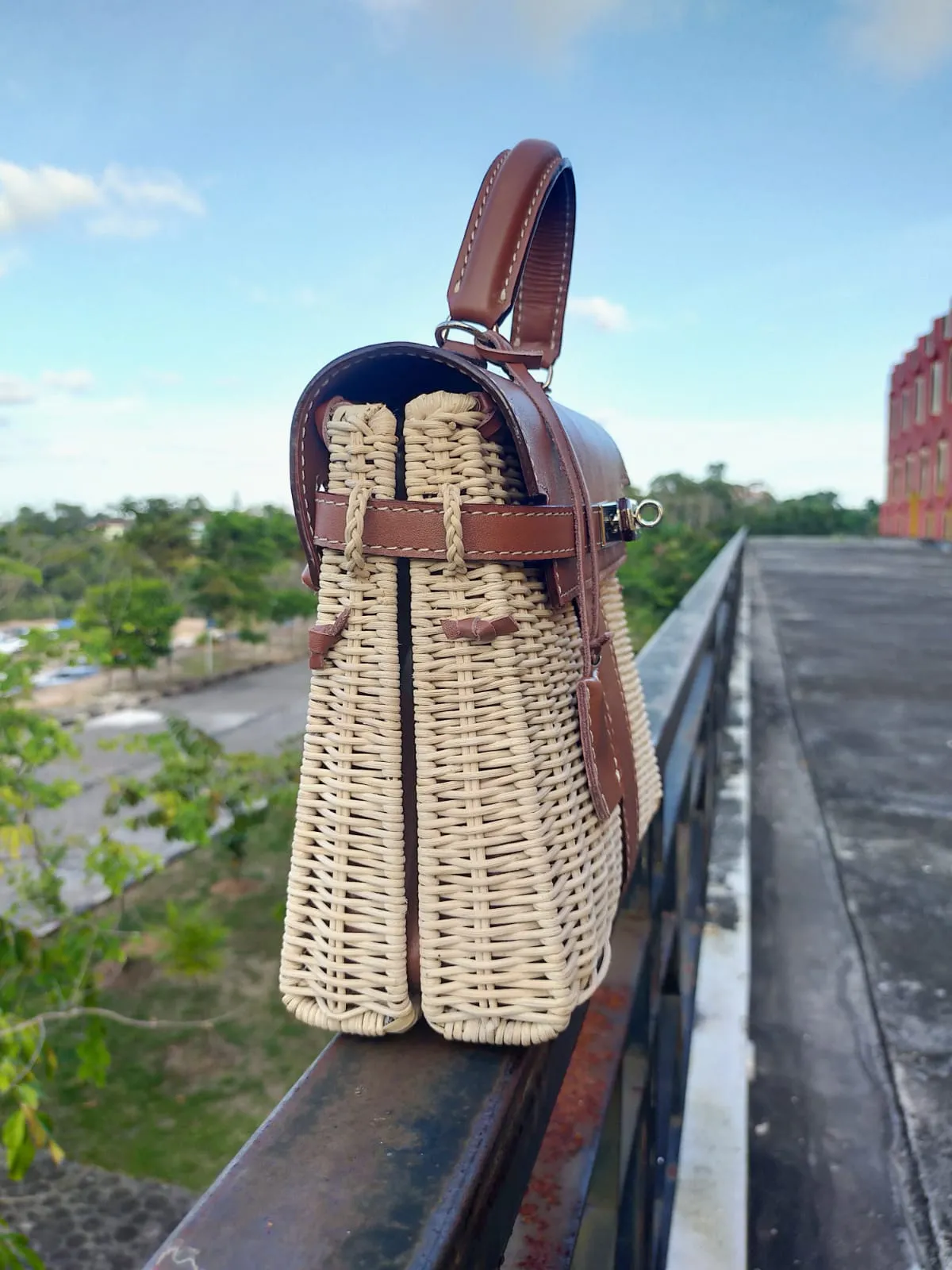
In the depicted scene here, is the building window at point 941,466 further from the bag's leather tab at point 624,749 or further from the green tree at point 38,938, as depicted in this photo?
the bag's leather tab at point 624,749

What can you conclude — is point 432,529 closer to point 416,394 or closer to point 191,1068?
point 416,394

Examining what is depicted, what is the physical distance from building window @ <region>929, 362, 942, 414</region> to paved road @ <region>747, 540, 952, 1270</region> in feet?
66.9

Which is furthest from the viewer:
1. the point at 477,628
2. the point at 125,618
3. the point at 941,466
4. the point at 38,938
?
the point at 941,466

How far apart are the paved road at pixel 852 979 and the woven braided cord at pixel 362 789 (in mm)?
861

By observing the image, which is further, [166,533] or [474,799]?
[166,533]

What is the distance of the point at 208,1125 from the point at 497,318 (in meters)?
7.34

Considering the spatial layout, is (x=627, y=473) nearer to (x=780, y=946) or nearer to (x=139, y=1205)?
(x=780, y=946)

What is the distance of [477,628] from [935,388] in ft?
80.7

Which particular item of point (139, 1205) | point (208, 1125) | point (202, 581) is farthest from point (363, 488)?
point (202, 581)

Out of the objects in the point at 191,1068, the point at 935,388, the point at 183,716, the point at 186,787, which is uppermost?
the point at 935,388

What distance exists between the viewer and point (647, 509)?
1.00m

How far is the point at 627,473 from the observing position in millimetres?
1172

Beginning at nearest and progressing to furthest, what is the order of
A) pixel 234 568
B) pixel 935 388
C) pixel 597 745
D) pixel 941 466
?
pixel 597 745
pixel 935 388
pixel 941 466
pixel 234 568

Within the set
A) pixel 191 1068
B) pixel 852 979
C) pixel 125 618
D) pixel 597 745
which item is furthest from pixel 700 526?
pixel 597 745
